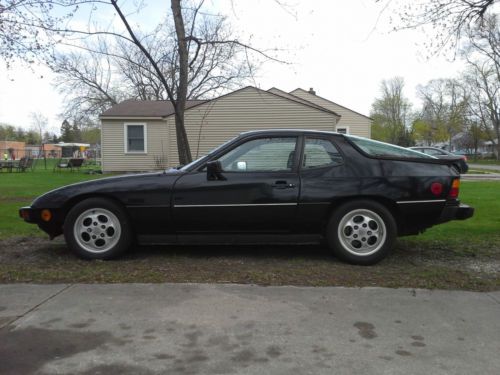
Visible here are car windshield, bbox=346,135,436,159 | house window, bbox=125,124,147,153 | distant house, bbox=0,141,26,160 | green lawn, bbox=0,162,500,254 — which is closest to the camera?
car windshield, bbox=346,135,436,159

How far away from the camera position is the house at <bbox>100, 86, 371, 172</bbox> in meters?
21.9

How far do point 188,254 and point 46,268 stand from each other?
5.11 ft

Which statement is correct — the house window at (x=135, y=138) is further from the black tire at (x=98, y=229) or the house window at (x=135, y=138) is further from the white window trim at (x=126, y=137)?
the black tire at (x=98, y=229)

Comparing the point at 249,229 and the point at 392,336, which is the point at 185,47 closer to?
the point at 249,229

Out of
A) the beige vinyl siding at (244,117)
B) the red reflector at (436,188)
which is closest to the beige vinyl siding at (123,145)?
the beige vinyl siding at (244,117)

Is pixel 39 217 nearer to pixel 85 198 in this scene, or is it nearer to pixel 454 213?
pixel 85 198

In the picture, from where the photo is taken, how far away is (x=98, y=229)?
5355 millimetres

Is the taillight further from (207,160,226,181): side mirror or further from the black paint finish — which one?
(207,160,226,181): side mirror

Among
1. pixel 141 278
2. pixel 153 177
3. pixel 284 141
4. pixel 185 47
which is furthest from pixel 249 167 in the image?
pixel 185 47

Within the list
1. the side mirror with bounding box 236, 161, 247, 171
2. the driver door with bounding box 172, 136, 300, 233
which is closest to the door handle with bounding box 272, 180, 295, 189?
the driver door with bounding box 172, 136, 300, 233

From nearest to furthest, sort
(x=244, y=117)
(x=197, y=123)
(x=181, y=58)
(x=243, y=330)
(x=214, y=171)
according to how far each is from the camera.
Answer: (x=243, y=330)
(x=214, y=171)
(x=181, y=58)
(x=244, y=117)
(x=197, y=123)

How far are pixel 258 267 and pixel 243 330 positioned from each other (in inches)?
64.3

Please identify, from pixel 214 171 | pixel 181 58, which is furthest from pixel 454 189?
pixel 181 58

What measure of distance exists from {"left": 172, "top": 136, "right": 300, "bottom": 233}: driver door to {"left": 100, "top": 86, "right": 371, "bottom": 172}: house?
51.9ft
